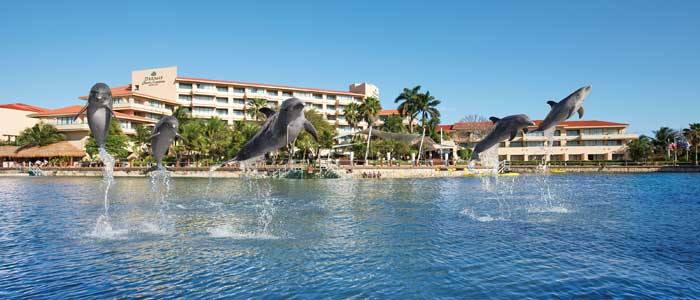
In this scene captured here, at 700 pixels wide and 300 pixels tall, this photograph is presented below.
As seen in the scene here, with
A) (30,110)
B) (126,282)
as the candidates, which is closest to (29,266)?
(126,282)

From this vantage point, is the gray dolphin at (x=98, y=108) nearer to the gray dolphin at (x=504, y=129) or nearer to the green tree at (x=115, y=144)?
the gray dolphin at (x=504, y=129)

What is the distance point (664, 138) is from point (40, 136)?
11399cm

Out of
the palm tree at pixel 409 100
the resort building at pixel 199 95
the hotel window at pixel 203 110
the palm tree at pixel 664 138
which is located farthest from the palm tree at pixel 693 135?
the hotel window at pixel 203 110

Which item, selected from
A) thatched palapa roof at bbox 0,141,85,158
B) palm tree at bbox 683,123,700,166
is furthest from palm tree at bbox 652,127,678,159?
thatched palapa roof at bbox 0,141,85,158

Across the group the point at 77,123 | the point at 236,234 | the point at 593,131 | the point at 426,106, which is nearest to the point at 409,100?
the point at 426,106

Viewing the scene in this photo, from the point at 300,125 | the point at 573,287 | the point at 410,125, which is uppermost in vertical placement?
the point at 410,125

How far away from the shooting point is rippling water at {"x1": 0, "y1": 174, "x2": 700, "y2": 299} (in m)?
10.5

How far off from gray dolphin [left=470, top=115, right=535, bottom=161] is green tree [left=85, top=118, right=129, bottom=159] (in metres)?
62.1

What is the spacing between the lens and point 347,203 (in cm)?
2777

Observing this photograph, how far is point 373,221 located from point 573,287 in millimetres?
10591

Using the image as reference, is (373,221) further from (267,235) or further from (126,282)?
(126,282)

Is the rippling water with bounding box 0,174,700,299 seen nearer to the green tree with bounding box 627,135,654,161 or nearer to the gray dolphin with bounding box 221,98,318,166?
the gray dolphin with bounding box 221,98,318,166

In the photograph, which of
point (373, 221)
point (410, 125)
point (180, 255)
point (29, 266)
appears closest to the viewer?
point (29, 266)

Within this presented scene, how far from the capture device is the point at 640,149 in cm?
8550
